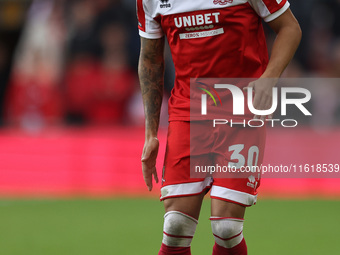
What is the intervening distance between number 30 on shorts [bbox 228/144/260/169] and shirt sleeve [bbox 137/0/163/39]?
90cm

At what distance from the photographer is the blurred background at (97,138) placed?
804 centimetres

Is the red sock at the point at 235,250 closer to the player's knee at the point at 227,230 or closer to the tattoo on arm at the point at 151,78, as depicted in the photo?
the player's knee at the point at 227,230

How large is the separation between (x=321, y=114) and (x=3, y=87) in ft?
19.9

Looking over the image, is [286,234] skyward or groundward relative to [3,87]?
groundward

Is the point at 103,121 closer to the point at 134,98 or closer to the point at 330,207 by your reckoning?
the point at 134,98

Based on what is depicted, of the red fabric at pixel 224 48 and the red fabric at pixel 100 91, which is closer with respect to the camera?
the red fabric at pixel 224 48

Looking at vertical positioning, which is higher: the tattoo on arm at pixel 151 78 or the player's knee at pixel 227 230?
the tattoo on arm at pixel 151 78

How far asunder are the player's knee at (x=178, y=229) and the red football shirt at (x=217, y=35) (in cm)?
61

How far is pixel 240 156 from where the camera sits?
15.1 feet

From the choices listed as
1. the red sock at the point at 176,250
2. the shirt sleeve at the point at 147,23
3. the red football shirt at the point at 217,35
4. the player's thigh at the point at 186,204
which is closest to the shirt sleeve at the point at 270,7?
the red football shirt at the point at 217,35

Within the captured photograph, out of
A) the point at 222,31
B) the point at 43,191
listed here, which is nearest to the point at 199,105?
the point at 222,31

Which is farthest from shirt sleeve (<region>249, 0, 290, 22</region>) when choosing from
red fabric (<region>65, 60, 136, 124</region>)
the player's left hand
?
red fabric (<region>65, 60, 136, 124</region>)

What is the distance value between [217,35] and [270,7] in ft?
1.17

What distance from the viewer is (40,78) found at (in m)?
13.0
